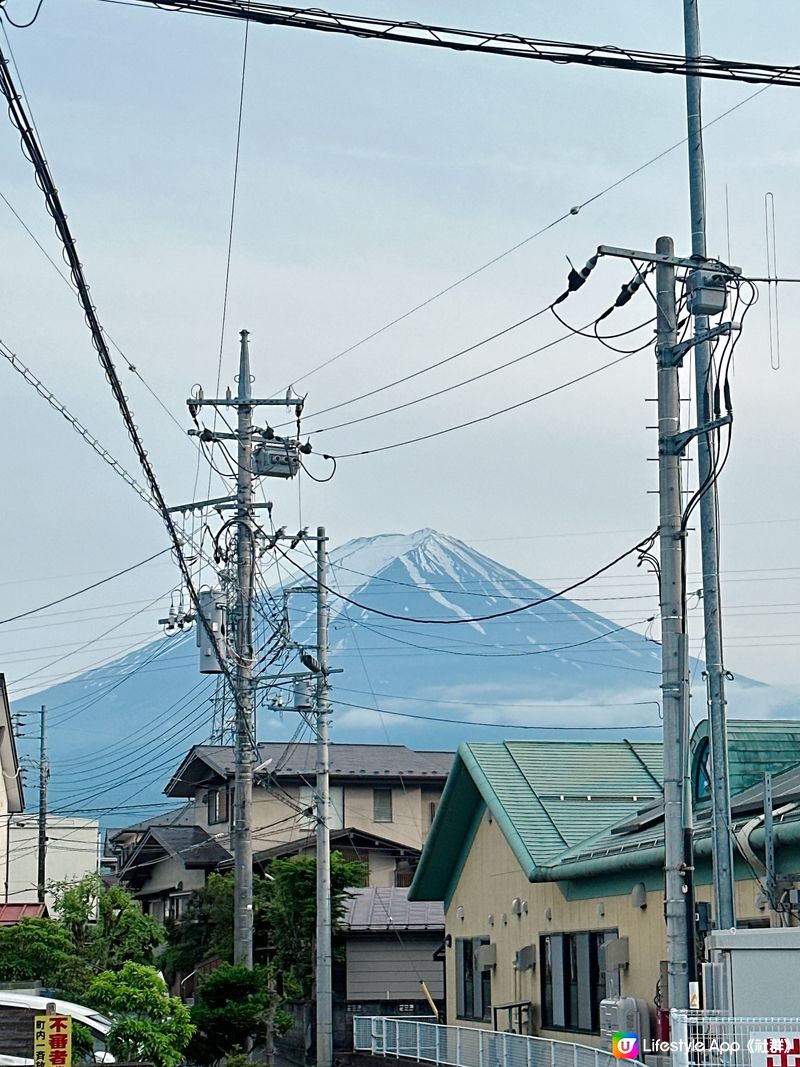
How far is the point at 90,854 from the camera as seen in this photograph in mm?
62375

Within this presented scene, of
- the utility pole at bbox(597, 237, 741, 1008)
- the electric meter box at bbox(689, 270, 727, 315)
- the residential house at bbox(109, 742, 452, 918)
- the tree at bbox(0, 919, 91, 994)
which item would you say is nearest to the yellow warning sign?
the utility pole at bbox(597, 237, 741, 1008)

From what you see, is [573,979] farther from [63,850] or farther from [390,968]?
[63,850]

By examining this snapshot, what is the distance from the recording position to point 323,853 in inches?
1170

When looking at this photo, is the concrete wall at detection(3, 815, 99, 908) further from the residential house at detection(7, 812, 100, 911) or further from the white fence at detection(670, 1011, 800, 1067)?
the white fence at detection(670, 1011, 800, 1067)

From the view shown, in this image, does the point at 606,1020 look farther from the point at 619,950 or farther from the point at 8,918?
the point at 8,918

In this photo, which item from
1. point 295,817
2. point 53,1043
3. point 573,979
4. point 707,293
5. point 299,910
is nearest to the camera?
point 707,293

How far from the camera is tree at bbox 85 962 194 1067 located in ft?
57.3

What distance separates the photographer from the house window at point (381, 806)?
166ft

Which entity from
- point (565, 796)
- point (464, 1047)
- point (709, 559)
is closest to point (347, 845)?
point (565, 796)

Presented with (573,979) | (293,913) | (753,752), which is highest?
(753,752)

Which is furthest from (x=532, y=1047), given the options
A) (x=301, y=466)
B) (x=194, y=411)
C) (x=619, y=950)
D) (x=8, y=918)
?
(x=8, y=918)

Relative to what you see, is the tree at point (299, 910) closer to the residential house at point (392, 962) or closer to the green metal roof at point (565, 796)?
the residential house at point (392, 962)

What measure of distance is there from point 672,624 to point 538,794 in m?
13.6

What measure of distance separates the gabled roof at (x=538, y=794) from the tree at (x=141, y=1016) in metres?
7.44
